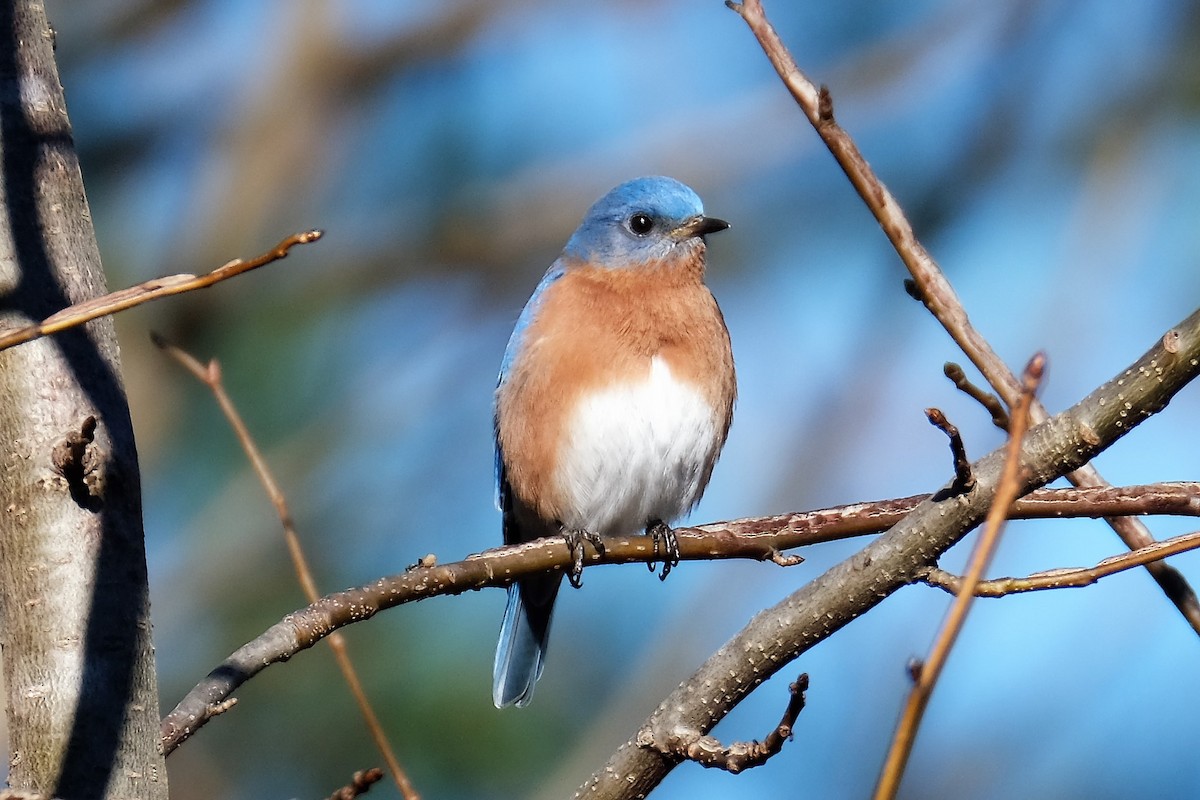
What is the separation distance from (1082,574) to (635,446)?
278cm

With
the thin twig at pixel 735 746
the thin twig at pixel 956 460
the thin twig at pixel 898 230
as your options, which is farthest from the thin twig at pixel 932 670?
the thin twig at pixel 898 230

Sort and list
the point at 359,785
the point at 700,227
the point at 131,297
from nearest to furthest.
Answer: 1. the point at 131,297
2. the point at 359,785
3. the point at 700,227

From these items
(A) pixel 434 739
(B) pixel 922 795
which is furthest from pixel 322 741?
(B) pixel 922 795

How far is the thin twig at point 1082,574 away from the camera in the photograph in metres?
2.13

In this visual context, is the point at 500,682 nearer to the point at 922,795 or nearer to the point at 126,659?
the point at 922,795

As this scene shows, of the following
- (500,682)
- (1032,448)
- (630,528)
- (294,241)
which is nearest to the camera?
(294,241)

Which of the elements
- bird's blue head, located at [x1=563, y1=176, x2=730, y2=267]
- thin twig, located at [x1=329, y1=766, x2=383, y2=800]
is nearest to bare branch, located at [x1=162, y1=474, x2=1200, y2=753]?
thin twig, located at [x1=329, y1=766, x2=383, y2=800]

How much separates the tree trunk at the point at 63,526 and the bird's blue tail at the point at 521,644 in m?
3.37

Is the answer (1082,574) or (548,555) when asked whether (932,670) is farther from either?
(548,555)

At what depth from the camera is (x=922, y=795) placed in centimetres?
752

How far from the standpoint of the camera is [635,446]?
4840 mm

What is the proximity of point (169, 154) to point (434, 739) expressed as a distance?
16.1 ft

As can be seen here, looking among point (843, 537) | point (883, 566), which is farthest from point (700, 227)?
point (883, 566)

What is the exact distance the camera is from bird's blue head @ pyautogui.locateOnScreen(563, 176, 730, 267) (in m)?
5.27
